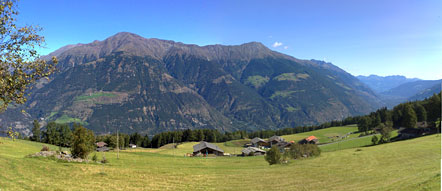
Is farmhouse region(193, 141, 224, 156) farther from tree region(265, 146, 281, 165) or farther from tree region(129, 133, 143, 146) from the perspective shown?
tree region(129, 133, 143, 146)

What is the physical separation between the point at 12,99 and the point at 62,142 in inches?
5453

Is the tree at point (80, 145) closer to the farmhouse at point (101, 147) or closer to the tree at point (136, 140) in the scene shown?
the farmhouse at point (101, 147)

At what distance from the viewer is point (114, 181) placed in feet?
105

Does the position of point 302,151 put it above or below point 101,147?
above

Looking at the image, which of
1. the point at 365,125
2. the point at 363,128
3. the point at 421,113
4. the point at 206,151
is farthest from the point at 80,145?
the point at 363,128

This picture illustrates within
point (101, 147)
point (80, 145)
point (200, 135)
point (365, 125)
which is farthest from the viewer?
point (200, 135)

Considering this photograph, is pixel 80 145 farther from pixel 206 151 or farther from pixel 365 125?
pixel 365 125

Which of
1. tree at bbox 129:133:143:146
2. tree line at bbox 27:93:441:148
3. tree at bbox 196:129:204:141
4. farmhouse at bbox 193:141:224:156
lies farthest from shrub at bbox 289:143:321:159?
tree at bbox 129:133:143:146

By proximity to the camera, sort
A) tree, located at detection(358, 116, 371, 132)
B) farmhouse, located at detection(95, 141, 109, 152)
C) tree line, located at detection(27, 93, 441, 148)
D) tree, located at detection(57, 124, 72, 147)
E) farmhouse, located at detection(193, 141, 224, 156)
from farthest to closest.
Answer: tree, located at detection(358, 116, 371, 132)
tree, located at detection(57, 124, 72, 147)
farmhouse, located at detection(95, 141, 109, 152)
tree line, located at detection(27, 93, 441, 148)
farmhouse, located at detection(193, 141, 224, 156)

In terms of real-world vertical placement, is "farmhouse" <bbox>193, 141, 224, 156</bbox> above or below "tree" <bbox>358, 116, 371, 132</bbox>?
below

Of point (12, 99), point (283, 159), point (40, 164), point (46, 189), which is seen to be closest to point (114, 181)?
point (46, 189)

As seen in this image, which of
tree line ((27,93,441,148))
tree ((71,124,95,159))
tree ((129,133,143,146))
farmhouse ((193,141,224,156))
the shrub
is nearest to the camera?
tree ((71,124,95,159))

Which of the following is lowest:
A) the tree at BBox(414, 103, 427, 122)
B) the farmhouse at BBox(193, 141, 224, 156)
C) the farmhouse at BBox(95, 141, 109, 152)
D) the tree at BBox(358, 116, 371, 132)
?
the farmhouse at BBox(193, 141, 224, 156)

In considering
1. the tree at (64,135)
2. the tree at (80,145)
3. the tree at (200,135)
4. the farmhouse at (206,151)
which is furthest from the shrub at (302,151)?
the tree at (64,135)
